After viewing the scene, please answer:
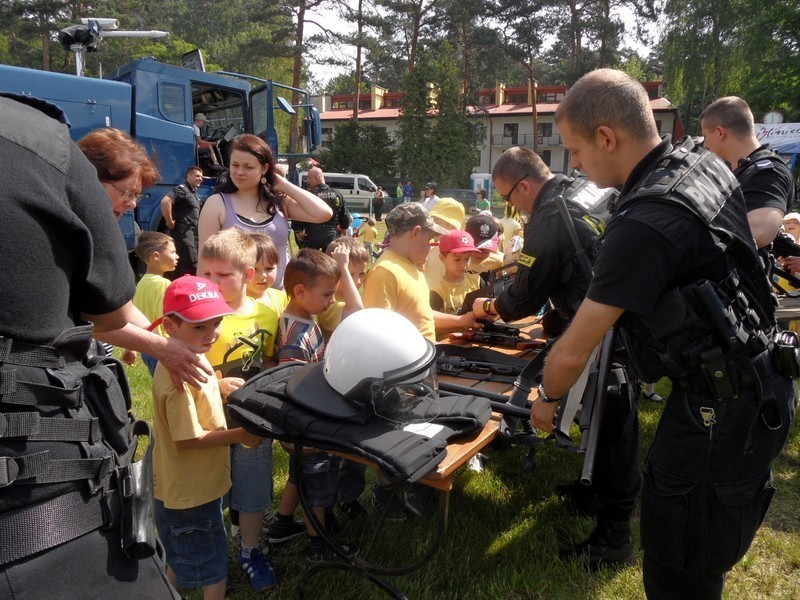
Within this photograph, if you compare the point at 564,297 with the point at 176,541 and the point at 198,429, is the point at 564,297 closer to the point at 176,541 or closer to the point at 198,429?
the point at 198,429

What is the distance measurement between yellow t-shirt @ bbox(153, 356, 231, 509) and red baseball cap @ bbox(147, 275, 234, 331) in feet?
0.83

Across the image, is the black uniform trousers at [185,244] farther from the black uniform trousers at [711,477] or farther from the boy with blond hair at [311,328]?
the black uniform trousers at [711,477]

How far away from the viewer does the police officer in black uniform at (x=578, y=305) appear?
2.89m

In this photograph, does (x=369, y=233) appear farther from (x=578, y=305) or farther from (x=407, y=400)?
(x=407, y=400)

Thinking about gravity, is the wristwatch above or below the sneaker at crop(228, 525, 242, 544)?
above

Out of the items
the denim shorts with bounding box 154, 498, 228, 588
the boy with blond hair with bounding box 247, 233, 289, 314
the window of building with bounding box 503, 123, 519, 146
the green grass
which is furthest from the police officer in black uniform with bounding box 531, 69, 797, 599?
the window of building with bounding box 503, 123, 519, 146

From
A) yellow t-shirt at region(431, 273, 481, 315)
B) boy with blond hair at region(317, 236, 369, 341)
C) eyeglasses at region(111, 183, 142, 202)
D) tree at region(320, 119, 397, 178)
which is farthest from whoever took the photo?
tree at region(320, 119, 397, 178)

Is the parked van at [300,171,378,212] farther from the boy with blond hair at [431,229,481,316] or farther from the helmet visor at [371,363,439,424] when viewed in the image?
the helmet visor at [371,363,439,424]

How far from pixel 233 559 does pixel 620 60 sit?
119ft

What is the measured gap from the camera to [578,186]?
3.14m

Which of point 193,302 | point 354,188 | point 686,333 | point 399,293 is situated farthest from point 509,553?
point 354,188

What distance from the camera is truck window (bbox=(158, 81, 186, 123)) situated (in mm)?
8719

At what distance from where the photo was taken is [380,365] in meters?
1.90

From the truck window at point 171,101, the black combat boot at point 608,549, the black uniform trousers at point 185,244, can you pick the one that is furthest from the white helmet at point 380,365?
the truck window at point 171,101
